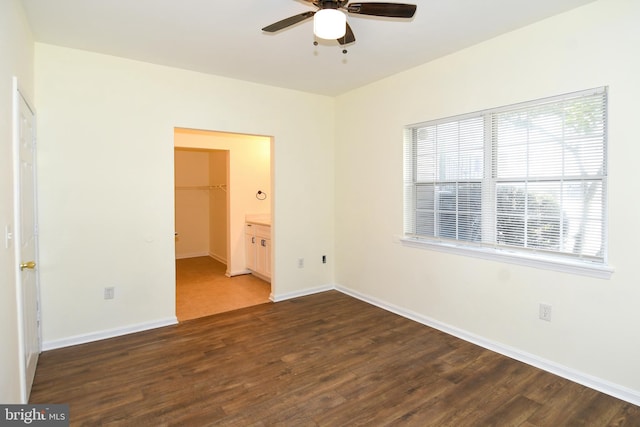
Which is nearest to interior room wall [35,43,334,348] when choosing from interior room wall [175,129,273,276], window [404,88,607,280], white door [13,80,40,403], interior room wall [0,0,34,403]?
white door [13,80,40,403]

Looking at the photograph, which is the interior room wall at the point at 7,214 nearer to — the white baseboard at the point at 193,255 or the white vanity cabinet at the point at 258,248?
the white vanity cabinet at the point at 258,248

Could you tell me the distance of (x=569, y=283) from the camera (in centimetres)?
257

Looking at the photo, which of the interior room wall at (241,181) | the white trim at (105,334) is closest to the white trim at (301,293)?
the white trim at (105,334)

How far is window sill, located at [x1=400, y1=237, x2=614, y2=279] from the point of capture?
7.96 feet

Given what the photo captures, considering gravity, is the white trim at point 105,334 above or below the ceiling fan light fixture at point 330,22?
below

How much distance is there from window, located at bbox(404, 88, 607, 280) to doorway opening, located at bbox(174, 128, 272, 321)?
92.8 inches

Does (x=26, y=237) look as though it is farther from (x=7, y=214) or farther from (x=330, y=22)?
(x=330, y=22)

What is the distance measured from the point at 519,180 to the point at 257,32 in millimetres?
2534

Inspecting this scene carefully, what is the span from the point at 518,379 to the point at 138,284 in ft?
11.6

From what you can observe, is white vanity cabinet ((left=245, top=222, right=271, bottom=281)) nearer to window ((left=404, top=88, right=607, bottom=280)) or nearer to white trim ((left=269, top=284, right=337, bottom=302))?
white trim ((left=269, top=284, right=337, bottom=302))

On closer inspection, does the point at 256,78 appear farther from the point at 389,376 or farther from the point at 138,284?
the point at 389,376

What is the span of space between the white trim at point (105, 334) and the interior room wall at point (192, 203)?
4.13 meters

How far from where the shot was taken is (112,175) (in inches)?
131

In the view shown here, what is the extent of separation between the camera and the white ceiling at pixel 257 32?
244cm
